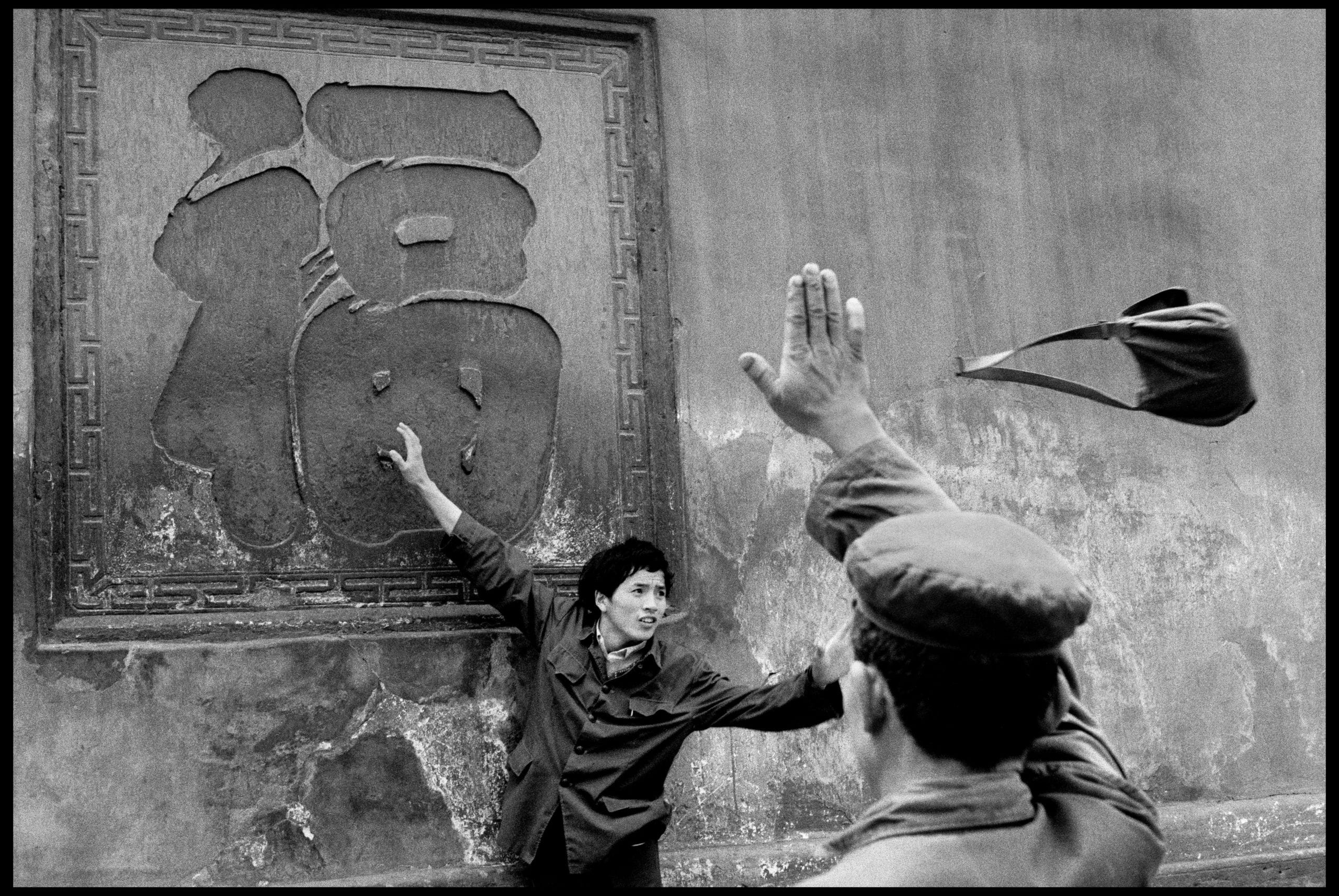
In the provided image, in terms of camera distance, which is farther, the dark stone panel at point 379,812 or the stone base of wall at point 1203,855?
the stone base of wall at point 1203,855

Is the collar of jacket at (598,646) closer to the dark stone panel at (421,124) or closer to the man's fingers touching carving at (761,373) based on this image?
the dark stone panel at (421,124)

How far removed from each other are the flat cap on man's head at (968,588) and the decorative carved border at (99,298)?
2804 mm

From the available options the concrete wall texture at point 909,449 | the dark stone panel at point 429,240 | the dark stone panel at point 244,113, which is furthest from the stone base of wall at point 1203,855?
the dark stone panel at point 244,113

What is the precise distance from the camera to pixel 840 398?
1997mm

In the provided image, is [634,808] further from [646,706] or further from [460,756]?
[460,756]

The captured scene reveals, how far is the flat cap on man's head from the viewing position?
163cm

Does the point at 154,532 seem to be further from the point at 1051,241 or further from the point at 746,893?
the point at 1051,241

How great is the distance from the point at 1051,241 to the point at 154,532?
3.25 meters

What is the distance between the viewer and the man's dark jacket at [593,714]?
3809 millimetres

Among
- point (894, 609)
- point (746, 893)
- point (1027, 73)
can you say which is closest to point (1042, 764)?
point (894, 609)

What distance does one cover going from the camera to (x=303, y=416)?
4289mm

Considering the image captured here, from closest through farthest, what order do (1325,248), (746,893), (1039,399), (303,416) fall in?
1. (746,893)
2. (303,416)
3. (1039,399)
4. (1325,248)

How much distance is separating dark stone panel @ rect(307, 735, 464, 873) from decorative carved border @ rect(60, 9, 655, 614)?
0.48m

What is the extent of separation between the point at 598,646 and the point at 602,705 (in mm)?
199
